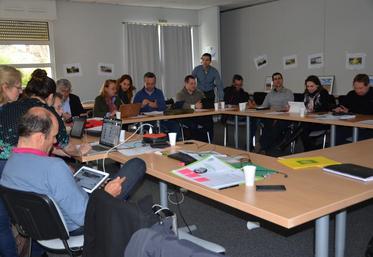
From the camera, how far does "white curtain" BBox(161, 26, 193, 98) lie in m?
8.63

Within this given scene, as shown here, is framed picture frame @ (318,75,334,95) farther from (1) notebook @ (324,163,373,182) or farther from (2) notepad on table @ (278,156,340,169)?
(1) notebook @ (324,163,373,182)

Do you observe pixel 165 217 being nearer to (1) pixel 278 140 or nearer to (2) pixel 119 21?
(1) pixel 278 140

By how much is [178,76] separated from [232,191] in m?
7.16

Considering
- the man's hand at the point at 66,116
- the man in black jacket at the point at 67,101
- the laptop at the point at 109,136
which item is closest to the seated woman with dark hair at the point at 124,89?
the man in black jacket at the point at 67,101

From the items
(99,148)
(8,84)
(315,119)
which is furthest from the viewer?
(315,119)

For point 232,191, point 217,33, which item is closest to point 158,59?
point 217,33

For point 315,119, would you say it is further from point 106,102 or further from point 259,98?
point 259,98

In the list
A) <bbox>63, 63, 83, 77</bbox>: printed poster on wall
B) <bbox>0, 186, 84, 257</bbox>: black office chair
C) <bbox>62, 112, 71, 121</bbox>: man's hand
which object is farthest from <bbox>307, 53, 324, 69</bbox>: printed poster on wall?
<bbox>0, 186, 84, 257</bbox>: black office chair

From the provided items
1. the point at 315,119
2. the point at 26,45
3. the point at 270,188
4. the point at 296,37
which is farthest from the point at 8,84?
the point at 296,37

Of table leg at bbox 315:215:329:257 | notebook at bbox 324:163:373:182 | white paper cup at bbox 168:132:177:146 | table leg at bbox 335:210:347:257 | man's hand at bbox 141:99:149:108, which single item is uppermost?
man's hand at bbox 141:99:149:108

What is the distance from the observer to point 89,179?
2.36 m

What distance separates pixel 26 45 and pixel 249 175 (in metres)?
Answer: 6.41

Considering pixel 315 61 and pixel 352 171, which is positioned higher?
pixel 315 61

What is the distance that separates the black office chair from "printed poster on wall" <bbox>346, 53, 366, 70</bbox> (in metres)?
6.05
